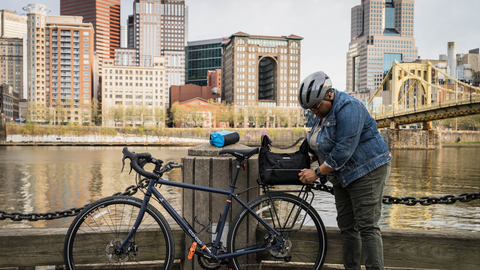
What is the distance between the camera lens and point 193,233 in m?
3.20

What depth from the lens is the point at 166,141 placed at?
80625mm

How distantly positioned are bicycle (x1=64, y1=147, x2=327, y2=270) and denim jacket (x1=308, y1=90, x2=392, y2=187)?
1.49ft

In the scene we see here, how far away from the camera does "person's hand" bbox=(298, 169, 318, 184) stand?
→ 3023mm

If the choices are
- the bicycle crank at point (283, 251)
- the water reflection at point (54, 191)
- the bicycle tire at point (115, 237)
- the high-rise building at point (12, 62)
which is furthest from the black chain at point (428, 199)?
the high-rise building at point (12, 62)

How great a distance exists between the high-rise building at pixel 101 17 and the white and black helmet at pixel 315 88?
632 feet

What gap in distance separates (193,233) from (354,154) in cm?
147

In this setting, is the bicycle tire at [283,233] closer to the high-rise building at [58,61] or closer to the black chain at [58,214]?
the black chain at [58,214]

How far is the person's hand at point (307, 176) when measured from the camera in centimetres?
302

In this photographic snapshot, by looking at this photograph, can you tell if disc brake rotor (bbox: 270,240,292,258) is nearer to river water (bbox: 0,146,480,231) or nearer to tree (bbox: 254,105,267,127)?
river water (bbox: 0,146,480,231)

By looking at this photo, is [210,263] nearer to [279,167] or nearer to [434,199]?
[279,167]

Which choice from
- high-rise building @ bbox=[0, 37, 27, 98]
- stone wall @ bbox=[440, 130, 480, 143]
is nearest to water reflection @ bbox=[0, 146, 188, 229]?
stone wall @ bbox=[440, 130, 480, 143]

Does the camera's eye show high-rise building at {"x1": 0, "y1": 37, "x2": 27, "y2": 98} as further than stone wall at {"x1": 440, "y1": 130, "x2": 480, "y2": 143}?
Yes

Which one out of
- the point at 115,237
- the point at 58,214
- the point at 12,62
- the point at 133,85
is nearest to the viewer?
the point at 115,237

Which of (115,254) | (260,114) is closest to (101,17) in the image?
(260,114)
